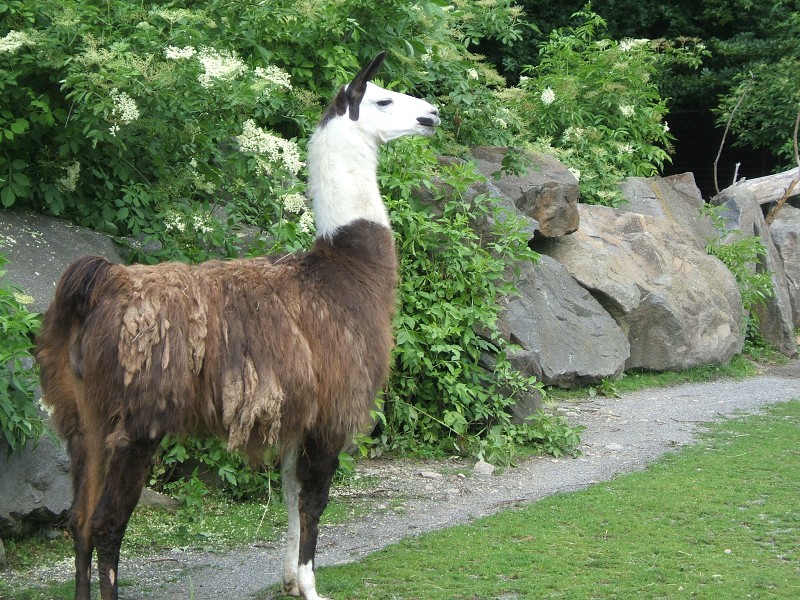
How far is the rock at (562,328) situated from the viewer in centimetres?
850

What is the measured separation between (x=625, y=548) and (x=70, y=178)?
3879mm

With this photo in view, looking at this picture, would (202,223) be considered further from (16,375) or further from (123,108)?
(16,375)

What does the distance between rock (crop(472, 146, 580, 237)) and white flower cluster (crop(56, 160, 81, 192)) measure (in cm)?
479

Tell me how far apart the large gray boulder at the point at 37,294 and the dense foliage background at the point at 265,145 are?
0.51ft

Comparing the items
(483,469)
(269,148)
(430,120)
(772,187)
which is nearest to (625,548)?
(483,469)

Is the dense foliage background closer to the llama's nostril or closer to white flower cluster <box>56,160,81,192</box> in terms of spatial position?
white flower cluster <box>56,160,81,192</box>

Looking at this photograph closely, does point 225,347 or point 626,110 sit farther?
point 626,110

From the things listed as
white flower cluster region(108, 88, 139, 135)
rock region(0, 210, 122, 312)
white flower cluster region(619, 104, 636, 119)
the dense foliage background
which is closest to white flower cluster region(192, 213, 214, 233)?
the dense foliage background

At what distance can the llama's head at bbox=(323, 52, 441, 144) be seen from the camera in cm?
479

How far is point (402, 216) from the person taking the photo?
Result: 23.9 feet

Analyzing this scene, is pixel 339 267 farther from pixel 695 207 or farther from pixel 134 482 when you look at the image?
pixel 695 207

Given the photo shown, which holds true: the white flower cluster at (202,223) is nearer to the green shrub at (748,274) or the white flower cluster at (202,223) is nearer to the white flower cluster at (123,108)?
the white flower cluster at (123,108)

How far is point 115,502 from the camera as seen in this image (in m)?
3.87

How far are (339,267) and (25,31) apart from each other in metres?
2.42
